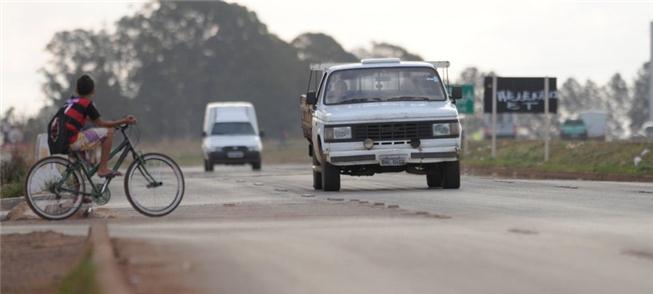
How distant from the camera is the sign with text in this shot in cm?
4091

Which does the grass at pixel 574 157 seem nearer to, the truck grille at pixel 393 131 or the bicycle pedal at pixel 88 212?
the truck grille at pixel 393 131

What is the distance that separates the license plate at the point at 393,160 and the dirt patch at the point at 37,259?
8.68 meters

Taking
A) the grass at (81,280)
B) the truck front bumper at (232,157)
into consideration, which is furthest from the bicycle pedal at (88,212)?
the truck front bumper at (232,157)

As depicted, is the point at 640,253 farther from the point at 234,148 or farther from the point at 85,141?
the point at 234,148

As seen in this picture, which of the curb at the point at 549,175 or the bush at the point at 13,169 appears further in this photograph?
the curb at the point at 549,175

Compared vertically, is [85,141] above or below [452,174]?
above

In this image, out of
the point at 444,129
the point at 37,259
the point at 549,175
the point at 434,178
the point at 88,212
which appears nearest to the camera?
the point at 37,259

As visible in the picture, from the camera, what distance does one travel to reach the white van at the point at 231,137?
45406mm

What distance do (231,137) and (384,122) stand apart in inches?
1047

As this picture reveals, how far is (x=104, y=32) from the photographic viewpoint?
118m

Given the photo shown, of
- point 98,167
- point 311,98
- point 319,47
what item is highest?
point 319,47

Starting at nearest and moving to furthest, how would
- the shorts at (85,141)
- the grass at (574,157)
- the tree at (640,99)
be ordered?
1. the shorts at (85,141)
2. the grass at (574,157)
3. the tree at (640,99)

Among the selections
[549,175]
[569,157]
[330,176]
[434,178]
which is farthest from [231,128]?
[330,176]

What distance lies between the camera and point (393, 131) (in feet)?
65.9
